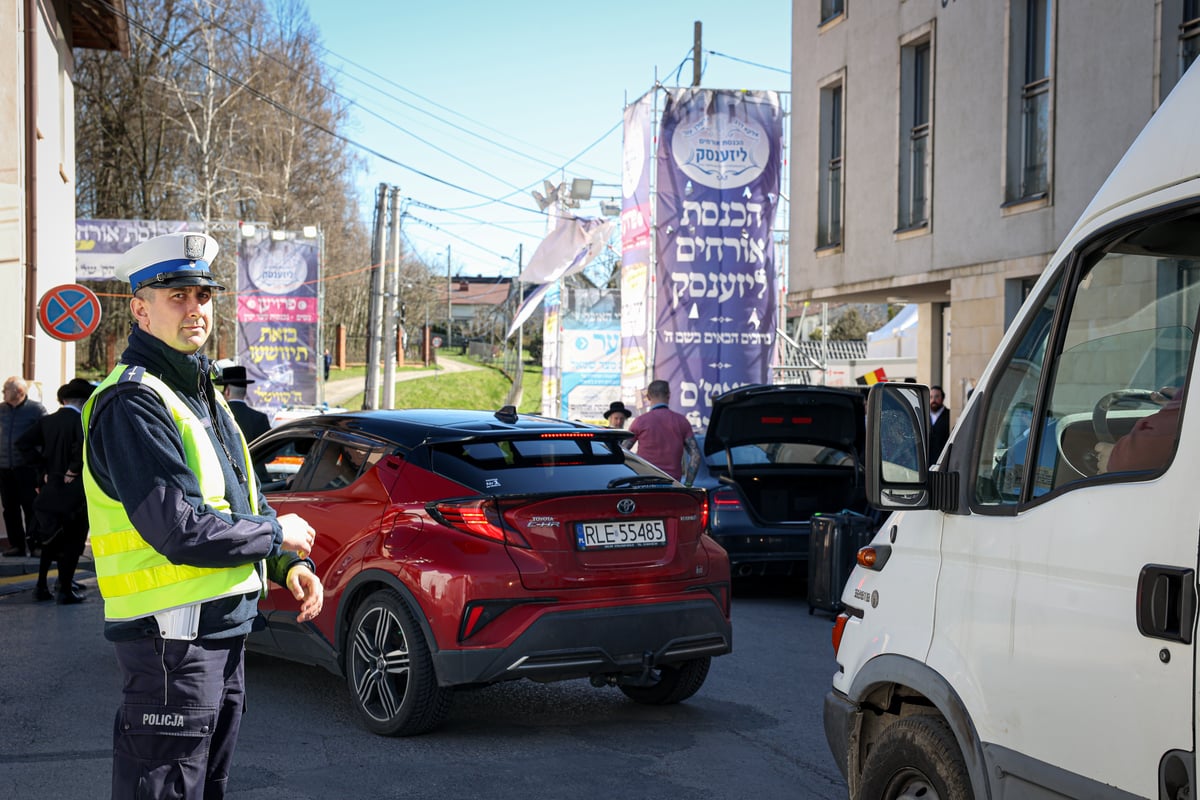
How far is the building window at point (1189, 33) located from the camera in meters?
13.6

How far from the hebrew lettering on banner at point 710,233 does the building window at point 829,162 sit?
104 inches

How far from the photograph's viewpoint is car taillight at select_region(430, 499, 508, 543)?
600cm

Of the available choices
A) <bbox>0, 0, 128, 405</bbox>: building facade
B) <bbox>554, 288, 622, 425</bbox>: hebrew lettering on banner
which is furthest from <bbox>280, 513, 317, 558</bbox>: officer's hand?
<bbox>554, 288, 622, 425</bbox>: hebrew lettering on banner

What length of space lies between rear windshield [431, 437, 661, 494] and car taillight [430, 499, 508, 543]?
→ 0.10 meters

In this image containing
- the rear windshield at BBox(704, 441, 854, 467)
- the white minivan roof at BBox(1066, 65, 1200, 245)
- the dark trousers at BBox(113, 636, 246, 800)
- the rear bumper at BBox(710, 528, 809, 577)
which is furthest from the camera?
the rear windshield at BBox(704, 441, 854, 467)

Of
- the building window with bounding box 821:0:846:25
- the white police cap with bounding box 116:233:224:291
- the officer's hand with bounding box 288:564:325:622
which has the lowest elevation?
the officer's hand with bounding box 288:564:325:622

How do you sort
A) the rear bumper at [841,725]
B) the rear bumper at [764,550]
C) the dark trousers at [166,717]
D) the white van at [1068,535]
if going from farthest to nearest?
the rear bumper at [764,550] → the rear bumper at [841,725] → the dark trousers at [166,717] → the white van at [1068,535]

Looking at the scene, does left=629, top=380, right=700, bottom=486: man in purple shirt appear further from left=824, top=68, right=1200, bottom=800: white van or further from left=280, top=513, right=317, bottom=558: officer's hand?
left=280, top=513, right=317, bottom=558: officer's hand

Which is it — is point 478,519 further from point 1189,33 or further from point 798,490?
point 1189,33

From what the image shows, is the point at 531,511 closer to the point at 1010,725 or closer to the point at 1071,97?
the point at 1010,725

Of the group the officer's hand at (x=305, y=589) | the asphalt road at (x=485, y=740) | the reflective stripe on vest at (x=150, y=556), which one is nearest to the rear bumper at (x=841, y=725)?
the asphalt road at (x=485, y=740)

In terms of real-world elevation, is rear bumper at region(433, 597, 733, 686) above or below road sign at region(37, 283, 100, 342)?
below

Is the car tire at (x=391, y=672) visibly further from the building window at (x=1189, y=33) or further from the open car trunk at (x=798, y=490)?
the building window at (x=1189, y=33)

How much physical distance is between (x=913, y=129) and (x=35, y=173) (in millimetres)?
12520
